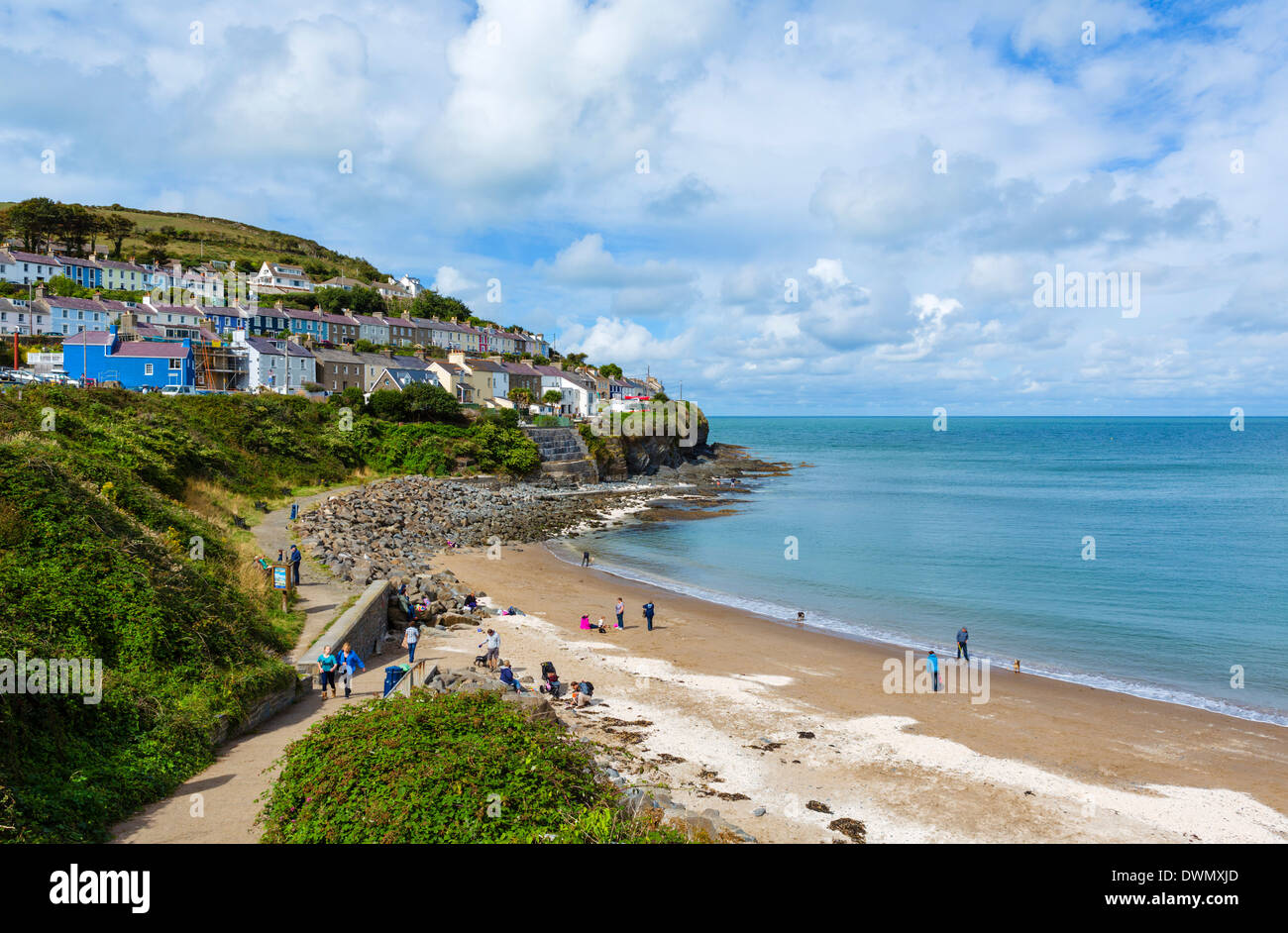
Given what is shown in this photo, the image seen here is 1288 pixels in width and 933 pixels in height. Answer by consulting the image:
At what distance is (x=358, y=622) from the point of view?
1803cm

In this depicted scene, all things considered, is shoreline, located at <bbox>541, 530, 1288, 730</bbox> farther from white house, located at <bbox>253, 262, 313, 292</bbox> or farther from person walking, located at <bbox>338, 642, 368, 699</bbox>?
white house, located at <bbox>253, 262, 313, 292</bbox>

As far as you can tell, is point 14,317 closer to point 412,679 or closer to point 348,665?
point 348,665

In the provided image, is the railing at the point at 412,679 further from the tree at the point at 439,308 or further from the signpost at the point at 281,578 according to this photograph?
the tree at the point at 439,308

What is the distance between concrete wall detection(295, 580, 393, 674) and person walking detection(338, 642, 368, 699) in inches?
11.5

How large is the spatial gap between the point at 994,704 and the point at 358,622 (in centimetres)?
1655

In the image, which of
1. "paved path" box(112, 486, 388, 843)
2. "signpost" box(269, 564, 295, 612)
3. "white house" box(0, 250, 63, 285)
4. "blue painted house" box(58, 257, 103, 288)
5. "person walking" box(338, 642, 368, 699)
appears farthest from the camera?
"blue painted house" box(58, 257, 103, 288)

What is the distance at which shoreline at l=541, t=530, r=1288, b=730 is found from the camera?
1902 centimetres

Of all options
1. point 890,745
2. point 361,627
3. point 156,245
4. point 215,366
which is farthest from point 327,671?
point 156,245

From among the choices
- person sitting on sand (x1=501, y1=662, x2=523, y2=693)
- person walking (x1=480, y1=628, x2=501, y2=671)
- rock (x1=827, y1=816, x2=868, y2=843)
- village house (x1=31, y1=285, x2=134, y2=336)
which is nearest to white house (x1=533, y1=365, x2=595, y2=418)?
village house (x1=31, y1=285, x2=134, y2=336)

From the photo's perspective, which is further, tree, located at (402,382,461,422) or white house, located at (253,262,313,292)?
white house, located at (253,262,313,292)

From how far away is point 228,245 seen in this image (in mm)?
144250

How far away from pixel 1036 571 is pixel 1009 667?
15677 millimetres
